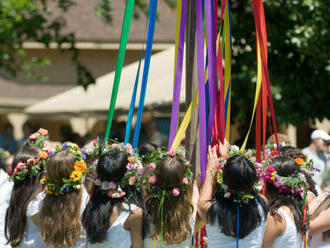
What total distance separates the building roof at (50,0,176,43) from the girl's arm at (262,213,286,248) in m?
13.2

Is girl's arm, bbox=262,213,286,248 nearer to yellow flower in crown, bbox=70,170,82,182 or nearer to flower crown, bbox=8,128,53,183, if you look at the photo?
yellow flower in crown, bbox=70,170,82,182

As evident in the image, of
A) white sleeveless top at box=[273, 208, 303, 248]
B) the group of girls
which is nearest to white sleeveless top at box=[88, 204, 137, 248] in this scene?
the group of girls

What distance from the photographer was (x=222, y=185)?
342 cm

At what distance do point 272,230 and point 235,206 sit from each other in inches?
10.8

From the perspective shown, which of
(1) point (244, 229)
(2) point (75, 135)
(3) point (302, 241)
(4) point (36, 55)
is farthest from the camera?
(4) point (36, 55)

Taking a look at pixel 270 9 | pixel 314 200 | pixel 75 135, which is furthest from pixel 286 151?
pixel 75 135

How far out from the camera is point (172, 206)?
356 cm

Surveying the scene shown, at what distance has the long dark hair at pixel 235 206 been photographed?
3336 millimetres

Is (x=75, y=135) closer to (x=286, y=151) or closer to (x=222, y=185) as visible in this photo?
(x=286, y=151)

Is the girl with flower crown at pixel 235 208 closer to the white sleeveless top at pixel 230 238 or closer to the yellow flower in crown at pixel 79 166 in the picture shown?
the white sleeveless top at pixel 230 238

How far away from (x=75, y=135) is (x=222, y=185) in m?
5.73

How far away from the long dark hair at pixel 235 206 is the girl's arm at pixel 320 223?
18.1 inches

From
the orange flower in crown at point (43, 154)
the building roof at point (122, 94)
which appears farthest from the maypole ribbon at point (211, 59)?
the building roof at point (122, 94)

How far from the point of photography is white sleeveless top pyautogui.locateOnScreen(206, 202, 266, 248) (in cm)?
338
